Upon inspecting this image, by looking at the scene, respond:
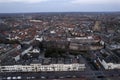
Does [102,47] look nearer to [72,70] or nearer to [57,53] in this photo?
[57,53]

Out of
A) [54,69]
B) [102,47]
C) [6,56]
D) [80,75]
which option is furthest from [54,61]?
[102,47]

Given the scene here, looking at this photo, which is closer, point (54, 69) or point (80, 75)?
point (80, 75)

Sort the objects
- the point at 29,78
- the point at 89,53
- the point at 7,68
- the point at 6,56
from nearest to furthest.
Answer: the point at 29,78
the point at 7,68
the point at 6,56
the point at 89,53

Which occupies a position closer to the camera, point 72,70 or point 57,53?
point 72,70

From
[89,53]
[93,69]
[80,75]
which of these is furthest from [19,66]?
[89,53]

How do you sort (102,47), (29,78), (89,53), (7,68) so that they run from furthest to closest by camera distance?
(102,47)
(89,53)
(7,68)
(29,78)

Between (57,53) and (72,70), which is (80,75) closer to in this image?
(72,70)

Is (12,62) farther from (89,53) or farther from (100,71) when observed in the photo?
(89,53)

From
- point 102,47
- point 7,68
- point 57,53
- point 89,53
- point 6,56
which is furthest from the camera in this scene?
point 102,47

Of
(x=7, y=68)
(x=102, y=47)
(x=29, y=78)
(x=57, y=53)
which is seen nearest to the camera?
(x=29, y=78)
